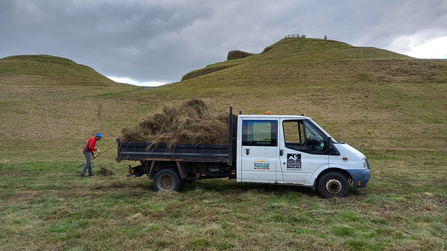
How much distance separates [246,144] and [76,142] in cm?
1694

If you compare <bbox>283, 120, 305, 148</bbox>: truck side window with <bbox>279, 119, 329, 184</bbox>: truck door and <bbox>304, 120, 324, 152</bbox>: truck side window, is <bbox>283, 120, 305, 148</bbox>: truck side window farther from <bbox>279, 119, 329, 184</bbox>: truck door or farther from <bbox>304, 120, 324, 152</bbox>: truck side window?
<bbox>304, 120, 324, 152</bbox>: truck side window

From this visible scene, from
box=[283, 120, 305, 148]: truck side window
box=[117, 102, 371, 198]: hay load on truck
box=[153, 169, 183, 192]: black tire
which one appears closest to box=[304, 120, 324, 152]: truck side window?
box=[117, 102, 371, 198]: hay load on truck

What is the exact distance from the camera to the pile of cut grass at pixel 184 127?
7125 millimetres

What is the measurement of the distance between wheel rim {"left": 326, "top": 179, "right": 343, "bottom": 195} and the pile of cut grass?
9.29ft

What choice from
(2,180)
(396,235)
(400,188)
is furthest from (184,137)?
(2,180)

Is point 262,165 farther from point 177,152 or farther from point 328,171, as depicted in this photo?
point 177,152

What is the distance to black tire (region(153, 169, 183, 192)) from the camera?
293 inches

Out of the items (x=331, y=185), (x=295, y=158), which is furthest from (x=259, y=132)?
(x=331, y=185)

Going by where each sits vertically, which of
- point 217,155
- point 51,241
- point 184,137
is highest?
point 184,137

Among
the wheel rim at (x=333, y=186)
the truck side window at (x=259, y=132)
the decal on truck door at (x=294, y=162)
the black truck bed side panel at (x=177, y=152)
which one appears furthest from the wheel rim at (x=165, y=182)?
the wheel rim at (x=333, y=186)

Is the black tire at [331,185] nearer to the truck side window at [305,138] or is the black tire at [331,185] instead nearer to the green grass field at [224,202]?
the green grass field at [224,202]

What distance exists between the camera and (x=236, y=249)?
397cm

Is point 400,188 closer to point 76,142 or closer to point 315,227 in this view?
point 315,227

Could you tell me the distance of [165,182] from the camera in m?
7.64
